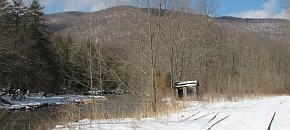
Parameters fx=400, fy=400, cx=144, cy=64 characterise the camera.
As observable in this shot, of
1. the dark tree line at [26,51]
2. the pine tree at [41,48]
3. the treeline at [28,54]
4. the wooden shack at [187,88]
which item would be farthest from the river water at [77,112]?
the pine tree at [41,48]

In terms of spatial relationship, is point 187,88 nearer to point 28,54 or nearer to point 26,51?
point 26,51

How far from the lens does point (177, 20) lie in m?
32.2

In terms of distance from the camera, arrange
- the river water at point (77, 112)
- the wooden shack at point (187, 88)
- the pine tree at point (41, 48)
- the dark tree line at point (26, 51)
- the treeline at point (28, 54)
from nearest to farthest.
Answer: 1. the river water at point (77, 112)
2. the wooden shack at point (187, 88)
3. the treeline at point (28, 54)
4. the dark tree line at point (26, 51)
5. the pine tree at point (41, 48)

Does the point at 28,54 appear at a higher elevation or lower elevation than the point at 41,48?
lower

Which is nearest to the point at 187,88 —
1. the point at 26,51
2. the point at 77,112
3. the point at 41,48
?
the point at 77,112

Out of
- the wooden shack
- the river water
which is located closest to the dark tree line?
the wooden shack

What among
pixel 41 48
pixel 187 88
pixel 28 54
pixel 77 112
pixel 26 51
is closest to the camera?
pixel 77 112

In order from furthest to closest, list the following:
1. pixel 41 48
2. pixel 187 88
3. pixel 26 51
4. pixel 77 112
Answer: pixel 41 48 → pixel 26 51 → pixel 187 88 → pixel 77 112

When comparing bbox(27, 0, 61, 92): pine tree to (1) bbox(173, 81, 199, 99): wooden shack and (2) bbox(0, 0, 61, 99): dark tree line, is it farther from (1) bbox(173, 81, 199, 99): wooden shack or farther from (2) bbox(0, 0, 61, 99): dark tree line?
(1) bbox(173, 81, 199, 99): wooden shack

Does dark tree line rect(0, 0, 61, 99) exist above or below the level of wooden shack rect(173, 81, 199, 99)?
above

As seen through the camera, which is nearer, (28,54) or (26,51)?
(26,51)

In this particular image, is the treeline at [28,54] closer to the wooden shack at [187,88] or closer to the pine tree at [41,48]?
the pine tree at [41,48]

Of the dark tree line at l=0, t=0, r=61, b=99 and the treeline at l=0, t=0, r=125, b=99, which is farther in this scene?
the dark tree line at l=0, t=0, r=61, b=99

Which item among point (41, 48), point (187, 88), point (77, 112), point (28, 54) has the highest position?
point (41, 48)
